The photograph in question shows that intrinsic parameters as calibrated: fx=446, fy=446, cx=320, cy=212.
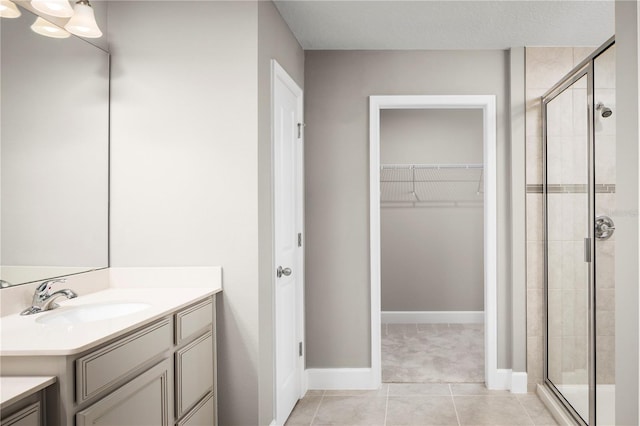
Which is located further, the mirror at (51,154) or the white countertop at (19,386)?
the mirror at (51,154)

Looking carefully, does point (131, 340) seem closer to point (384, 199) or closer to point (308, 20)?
point (308, 20)

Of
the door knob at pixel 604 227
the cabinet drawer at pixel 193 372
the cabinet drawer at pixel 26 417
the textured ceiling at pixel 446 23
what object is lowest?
the cabinet drawer at pixel 193 372

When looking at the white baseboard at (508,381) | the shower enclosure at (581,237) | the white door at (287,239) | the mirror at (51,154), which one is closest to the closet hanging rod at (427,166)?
the shower enclosure at (581,237)

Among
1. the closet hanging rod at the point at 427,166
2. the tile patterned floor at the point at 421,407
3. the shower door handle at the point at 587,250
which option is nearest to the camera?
the shower door handle at the point at 587,250

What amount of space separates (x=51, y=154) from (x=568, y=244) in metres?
2.85

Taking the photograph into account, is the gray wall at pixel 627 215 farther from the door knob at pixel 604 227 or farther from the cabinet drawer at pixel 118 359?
the cabinet drawer at pixel 118 359

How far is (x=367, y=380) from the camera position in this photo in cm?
328

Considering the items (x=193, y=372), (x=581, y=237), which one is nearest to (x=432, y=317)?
(x=581, y=237)

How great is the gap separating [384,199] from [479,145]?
48.4 inches

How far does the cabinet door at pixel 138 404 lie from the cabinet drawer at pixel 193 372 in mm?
76

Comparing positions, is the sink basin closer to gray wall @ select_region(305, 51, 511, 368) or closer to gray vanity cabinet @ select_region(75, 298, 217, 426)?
gray vanity cabinet @ select_region(75, 298, 217, 426)

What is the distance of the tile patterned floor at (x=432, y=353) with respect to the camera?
3512 millimetres

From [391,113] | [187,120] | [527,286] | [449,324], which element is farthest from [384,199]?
[187,120]

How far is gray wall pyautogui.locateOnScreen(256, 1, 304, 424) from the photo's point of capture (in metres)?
2.30
